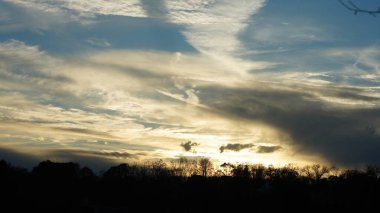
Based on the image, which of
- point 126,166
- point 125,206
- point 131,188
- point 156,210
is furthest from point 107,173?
point 156,210

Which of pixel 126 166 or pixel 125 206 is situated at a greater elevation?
pixel 126 166

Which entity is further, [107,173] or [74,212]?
[107,173]

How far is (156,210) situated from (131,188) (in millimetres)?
21860

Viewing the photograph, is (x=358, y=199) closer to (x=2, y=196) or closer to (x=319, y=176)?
(x=2, y=196)

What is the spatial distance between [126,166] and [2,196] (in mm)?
80406

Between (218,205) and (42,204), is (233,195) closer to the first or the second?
(218,205)

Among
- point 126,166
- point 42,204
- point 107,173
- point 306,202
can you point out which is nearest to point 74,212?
point 42,204

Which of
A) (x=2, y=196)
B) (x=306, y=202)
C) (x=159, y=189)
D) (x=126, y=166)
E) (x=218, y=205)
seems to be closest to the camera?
(x=2, y=196)

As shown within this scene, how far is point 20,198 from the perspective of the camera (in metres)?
61.1

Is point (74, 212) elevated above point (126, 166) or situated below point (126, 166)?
below

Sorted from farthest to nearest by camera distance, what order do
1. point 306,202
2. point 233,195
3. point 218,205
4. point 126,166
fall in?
point 126,166, point 233,195, point 218,205, point 306,202

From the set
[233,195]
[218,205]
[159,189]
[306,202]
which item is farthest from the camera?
[159,189]

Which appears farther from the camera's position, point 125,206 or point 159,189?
point 159,189

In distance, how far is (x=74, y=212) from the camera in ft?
203
